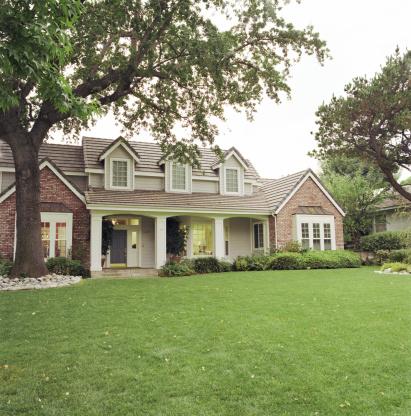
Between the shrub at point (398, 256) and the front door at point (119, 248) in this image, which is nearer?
the shrub at point (398, 256)

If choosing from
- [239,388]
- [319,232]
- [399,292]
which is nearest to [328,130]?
[319,232]

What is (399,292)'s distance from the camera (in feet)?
37.4

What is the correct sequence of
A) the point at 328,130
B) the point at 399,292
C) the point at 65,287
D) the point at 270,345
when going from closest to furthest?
the point at 270,345 < the point at 399,292 < the point at 65,287 < the point at 328,130

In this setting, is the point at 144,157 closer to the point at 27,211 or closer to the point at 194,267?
the point at 194,267

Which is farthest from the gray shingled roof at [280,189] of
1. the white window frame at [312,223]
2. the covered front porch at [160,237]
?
the white window frame at [312,223]

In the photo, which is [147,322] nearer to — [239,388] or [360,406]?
[239,388]

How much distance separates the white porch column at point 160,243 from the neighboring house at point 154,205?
52 millimetres

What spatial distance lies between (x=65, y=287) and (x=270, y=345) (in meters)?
8.81

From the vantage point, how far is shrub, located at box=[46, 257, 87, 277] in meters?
16.8

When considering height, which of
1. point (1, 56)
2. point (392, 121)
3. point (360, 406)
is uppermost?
point (392, 121)

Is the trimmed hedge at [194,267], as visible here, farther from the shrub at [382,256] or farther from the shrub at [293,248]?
the shrub at [382,256]

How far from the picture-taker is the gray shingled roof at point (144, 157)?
848 inches

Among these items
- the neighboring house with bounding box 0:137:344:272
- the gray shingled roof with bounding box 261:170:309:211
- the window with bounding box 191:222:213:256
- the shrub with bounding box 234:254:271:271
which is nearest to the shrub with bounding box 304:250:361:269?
the neighboring house with bounding box 0:137:344:272

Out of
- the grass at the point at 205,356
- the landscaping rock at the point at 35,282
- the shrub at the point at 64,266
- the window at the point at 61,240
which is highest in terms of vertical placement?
the window at the point at 61,240
